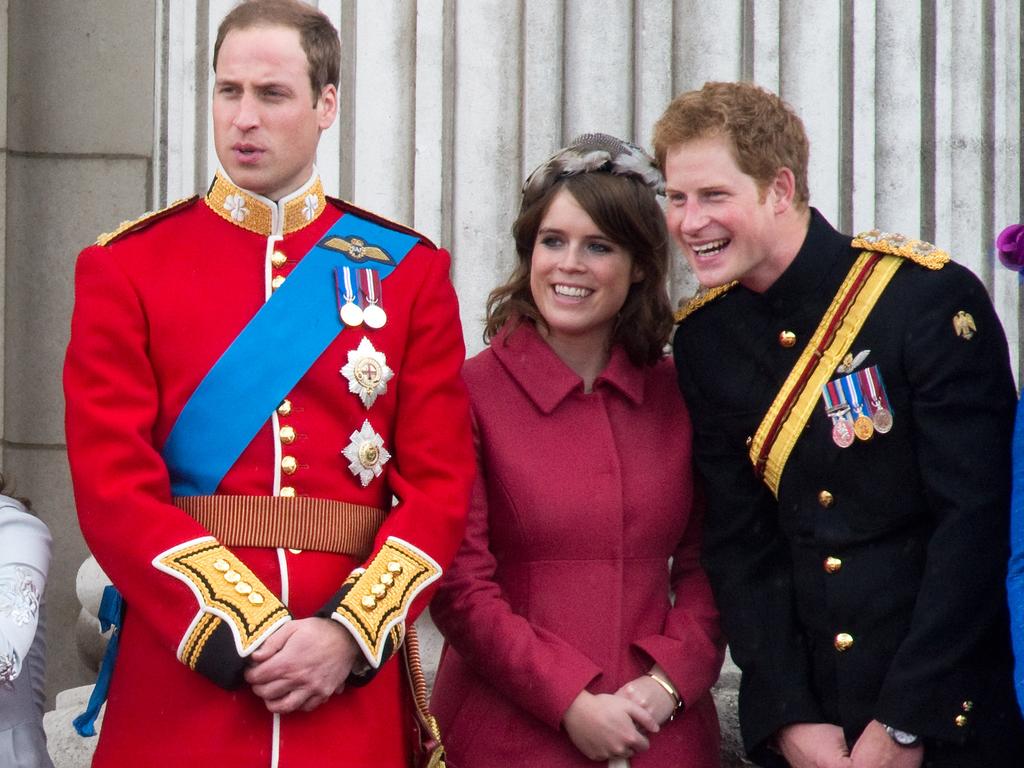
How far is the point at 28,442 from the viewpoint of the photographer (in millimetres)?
5301

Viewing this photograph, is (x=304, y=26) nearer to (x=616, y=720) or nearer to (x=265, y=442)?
(x=265, y=442)

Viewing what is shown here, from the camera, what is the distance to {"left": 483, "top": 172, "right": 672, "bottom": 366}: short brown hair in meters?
3.97

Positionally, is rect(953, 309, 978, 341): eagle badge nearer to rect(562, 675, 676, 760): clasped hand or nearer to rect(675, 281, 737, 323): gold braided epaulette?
rect(675, 281, 737, 323): gold braided epaulette

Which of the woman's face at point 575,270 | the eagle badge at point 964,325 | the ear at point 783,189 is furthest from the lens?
the woman's face at point 575,270

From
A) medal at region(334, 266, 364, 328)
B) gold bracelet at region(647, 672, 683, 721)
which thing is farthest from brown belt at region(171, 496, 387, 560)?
gold bracelet at region(647, 672, 683, 721)

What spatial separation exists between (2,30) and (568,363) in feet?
7.11

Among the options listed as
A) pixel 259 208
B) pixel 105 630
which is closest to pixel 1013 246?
pixel 259 208

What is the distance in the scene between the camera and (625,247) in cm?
400

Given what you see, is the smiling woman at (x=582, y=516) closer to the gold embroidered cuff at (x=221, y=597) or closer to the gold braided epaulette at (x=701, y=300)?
the gold braided epaulette at (x=701, y=300)

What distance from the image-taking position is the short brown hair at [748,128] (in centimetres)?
361

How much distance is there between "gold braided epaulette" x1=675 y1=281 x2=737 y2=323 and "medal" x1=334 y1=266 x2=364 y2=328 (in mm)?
736

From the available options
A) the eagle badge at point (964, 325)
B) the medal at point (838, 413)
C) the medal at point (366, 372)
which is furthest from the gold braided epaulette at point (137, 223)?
the eagle badge at point (964, 325)

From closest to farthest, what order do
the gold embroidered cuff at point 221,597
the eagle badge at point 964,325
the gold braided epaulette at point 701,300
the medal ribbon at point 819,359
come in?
the gold embroidered cuff at point 221,597, the eagle badge at point 964,325, the medal ribbon at point 819,359, the gold braided epaulette at point 701,300

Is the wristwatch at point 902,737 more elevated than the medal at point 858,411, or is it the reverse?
the medal at point 858,411
